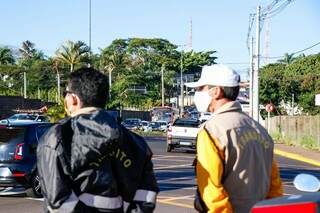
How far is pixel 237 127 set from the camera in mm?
4324

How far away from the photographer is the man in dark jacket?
3797 millimetres

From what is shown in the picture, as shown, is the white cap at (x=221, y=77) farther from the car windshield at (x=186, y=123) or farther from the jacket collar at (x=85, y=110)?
the car windshield at (x=186, y=123)

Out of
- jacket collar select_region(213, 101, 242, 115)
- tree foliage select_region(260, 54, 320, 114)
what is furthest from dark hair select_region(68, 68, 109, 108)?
tree foliage select_region(260, 54, 320, 114)

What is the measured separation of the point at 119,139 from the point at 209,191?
659 millimetres

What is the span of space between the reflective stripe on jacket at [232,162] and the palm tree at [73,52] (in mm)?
72376

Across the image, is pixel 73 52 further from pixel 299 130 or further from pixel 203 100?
pixel 203 100

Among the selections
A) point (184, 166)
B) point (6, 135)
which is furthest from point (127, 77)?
point (6, 135)

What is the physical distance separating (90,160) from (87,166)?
39mm

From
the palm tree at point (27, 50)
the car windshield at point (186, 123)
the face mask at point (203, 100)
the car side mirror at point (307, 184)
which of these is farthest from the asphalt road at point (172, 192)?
the palm tree at point (27, 50)

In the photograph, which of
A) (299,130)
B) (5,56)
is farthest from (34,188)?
(5,56)

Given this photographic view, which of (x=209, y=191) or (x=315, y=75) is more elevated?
(x=315, y=75)

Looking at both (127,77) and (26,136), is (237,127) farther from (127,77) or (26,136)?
(127,77)

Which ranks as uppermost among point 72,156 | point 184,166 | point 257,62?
point 257,62

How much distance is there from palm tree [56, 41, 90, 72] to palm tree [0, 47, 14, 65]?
21777 millimetres
